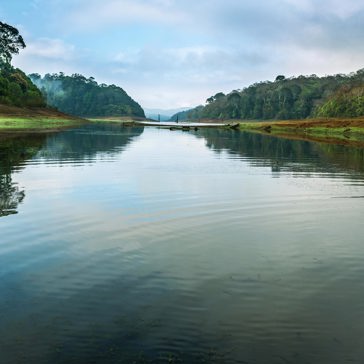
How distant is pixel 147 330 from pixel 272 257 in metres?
5.74

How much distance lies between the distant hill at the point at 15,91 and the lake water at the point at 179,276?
140564 mm

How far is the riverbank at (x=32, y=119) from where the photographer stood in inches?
4560

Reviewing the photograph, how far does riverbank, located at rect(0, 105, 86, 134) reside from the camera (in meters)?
116

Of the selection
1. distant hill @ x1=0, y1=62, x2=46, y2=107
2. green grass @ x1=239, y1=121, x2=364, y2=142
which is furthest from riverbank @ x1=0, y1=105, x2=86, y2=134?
green grass @ x1=239, y1=121, x2=364, y2=142

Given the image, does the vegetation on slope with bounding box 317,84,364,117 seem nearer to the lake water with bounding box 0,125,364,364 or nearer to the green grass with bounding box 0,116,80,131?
the green grass with bounding box 0,116,80,131

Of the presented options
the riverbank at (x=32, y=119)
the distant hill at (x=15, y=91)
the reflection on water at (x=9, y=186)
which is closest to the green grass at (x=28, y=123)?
the riverbank at (x=32, y=119)

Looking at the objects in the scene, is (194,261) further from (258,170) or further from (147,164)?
(147,164)

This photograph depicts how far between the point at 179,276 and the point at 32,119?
13754 cm

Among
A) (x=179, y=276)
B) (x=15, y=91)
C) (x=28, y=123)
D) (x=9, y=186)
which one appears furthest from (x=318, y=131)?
(x=179, y=276)

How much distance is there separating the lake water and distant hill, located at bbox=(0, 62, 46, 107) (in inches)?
5534

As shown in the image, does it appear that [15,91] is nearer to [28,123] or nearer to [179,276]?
[28,123]

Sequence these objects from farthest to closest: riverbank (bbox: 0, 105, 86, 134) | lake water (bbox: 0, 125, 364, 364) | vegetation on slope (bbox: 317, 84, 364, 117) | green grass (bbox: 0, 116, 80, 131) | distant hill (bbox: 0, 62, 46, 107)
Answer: vegetation on slope (bbox: 317, 84, 364, 117) → distant hill (bbox: 0, 62, 46, 107) → riverbank (bbox: 0, 105, 86, 134) → green grass (bbox: 0, 116, 80, 131) → lake water (bbox: 0, 125, 364, 364)

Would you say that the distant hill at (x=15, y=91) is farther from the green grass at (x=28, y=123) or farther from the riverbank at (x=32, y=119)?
the green grass at (x=28, y=123)

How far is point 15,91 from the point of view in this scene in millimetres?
158000
